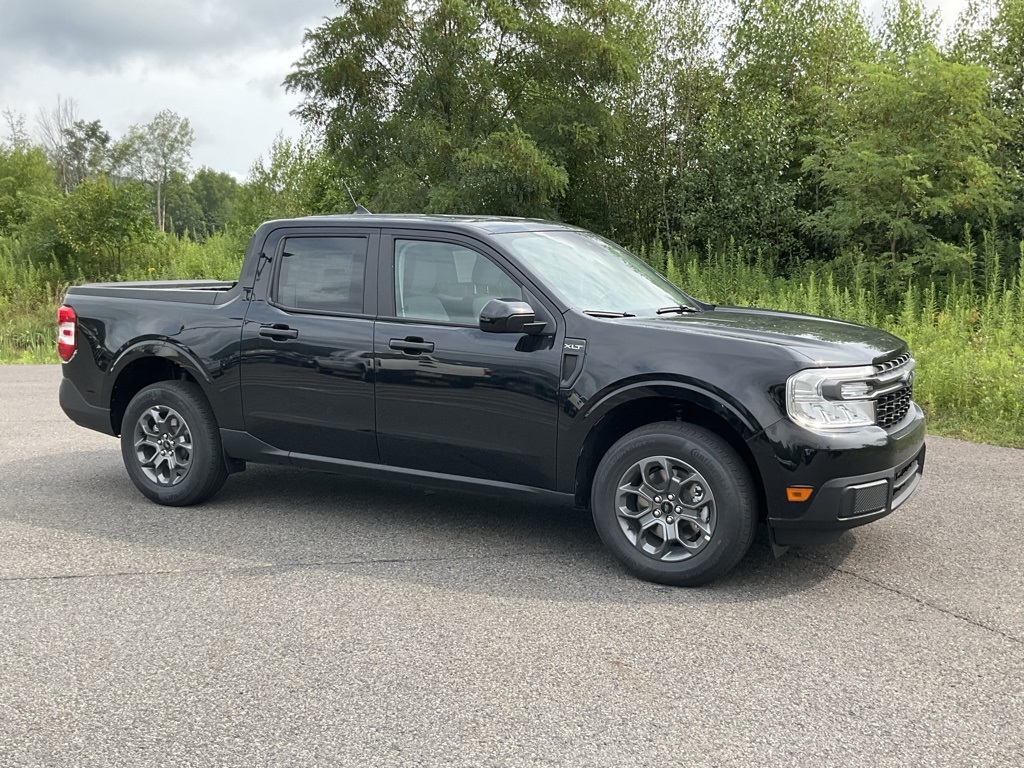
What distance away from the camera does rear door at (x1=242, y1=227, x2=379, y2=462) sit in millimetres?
5918

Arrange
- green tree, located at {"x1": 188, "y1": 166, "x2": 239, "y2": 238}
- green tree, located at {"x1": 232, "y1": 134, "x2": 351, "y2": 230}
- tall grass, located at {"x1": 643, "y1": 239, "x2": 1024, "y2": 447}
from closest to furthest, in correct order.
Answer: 1. tall grass, located at {"x1": 643, "y1": 239, "x2": 1024, "y2": 447}
2. green tree, located at {"x1": 232, "y1": 134, "x2": 351, "y2": 230}
3. green tree, located at {"x1": 188, "y1": 166, "x2": 239, "y2": 238}

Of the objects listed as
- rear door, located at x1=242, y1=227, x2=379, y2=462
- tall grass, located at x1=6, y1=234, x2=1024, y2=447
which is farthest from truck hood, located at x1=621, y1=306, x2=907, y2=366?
tall grass, located at x1=6, y1=234, x2=1024, y2=447

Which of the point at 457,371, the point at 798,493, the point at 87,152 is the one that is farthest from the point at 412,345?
the point at 87,152

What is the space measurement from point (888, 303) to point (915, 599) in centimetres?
1191

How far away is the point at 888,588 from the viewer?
5000 mm

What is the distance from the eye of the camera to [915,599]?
484cm

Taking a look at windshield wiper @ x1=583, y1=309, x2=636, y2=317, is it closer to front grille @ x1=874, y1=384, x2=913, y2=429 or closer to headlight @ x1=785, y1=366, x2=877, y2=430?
headlight @ x1=785, y1=366, x2=877, y2=430

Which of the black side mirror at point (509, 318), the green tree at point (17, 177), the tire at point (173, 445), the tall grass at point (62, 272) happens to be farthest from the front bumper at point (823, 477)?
the green tree at point (17, 177)

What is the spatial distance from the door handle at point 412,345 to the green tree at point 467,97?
16175mm

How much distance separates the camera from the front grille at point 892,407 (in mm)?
5057

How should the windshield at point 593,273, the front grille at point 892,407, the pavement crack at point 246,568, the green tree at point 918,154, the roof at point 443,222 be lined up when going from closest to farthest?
the front grille at point 892,407
the pavement crack at point 246,568
the windshield at point 593,273
the roof at point 443,222
the green tree at point 918,154

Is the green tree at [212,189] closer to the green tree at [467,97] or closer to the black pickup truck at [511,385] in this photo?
the green tree at [467,97]

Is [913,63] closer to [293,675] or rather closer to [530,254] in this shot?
[530,254]

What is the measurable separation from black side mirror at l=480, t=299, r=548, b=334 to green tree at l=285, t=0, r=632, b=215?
1657cm
